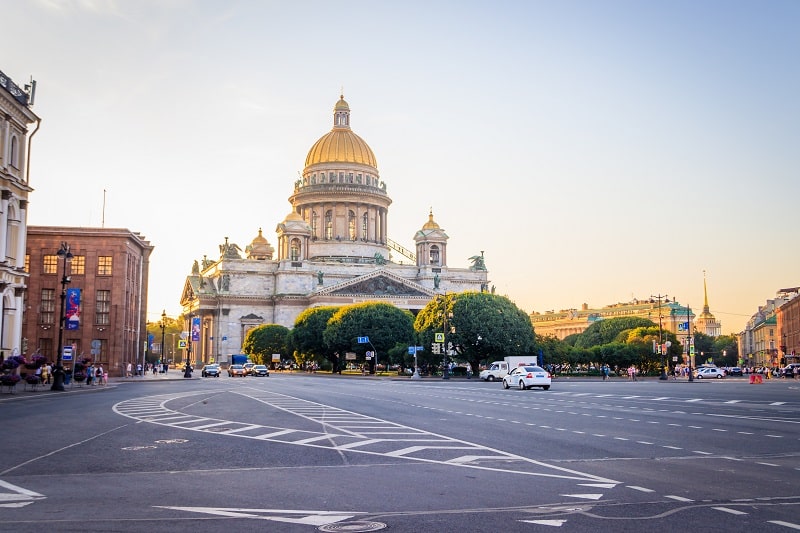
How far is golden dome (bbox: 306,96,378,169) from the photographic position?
155m

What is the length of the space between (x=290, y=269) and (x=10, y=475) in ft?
413

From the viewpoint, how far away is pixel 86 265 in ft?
228

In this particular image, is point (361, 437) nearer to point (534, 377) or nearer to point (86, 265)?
point (534, 377)

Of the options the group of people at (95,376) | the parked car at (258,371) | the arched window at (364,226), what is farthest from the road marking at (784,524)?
the arched window at (364,226)

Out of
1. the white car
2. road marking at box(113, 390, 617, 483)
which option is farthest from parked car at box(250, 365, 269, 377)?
road marking at box(113, 390, 617, 483)

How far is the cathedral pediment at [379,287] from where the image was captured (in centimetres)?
13362

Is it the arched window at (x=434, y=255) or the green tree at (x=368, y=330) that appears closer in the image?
the green tree at (x=368, y=330)

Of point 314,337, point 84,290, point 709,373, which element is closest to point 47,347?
point 84,290

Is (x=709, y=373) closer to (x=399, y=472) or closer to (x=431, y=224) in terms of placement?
(x=431, y=224)

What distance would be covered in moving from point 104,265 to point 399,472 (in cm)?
6187

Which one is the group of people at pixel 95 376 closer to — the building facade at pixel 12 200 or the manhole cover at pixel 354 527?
the building facade at pixel 12 200

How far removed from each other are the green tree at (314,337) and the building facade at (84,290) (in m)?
35.7

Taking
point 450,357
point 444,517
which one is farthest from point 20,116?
point 450,357

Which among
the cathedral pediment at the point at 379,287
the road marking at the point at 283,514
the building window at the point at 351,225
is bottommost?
the road marking at the point at 283,514
